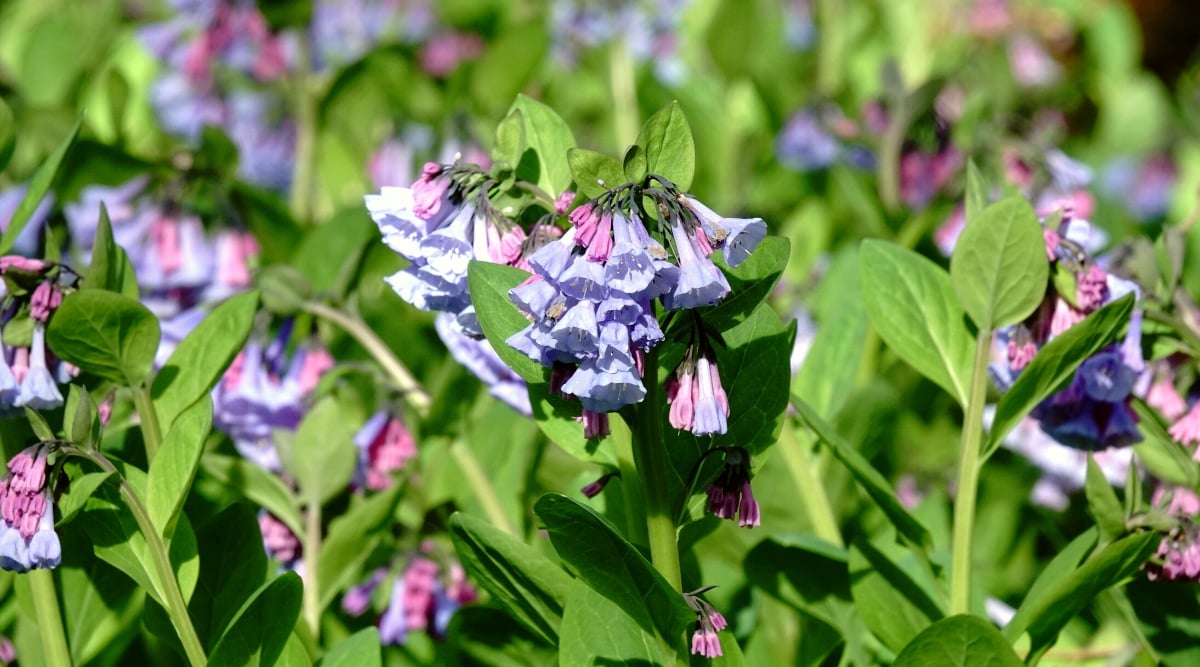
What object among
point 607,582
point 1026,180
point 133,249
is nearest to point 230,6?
point 133,249

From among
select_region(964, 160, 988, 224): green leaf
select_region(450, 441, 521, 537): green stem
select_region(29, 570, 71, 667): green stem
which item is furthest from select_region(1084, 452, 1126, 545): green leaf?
select_region(29, 570, 71, 667): green stem

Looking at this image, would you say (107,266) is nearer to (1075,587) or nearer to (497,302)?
(497,302)

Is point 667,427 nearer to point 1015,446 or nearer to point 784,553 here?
point 784,553

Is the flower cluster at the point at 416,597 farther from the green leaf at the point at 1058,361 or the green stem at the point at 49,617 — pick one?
the green leaf at the point at 1058,361

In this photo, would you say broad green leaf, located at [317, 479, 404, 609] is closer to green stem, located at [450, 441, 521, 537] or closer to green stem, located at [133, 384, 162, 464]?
green stem, located at [450, 441, 521, 537]

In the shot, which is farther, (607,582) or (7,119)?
(7,119)

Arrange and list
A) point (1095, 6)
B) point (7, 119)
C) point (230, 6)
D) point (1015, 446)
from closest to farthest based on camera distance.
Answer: point (7, 119) < point (1015, 446) < point (230, 6) < point (1095, 6)

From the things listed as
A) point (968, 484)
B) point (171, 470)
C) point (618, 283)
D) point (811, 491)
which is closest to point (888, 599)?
point (968, 484)
